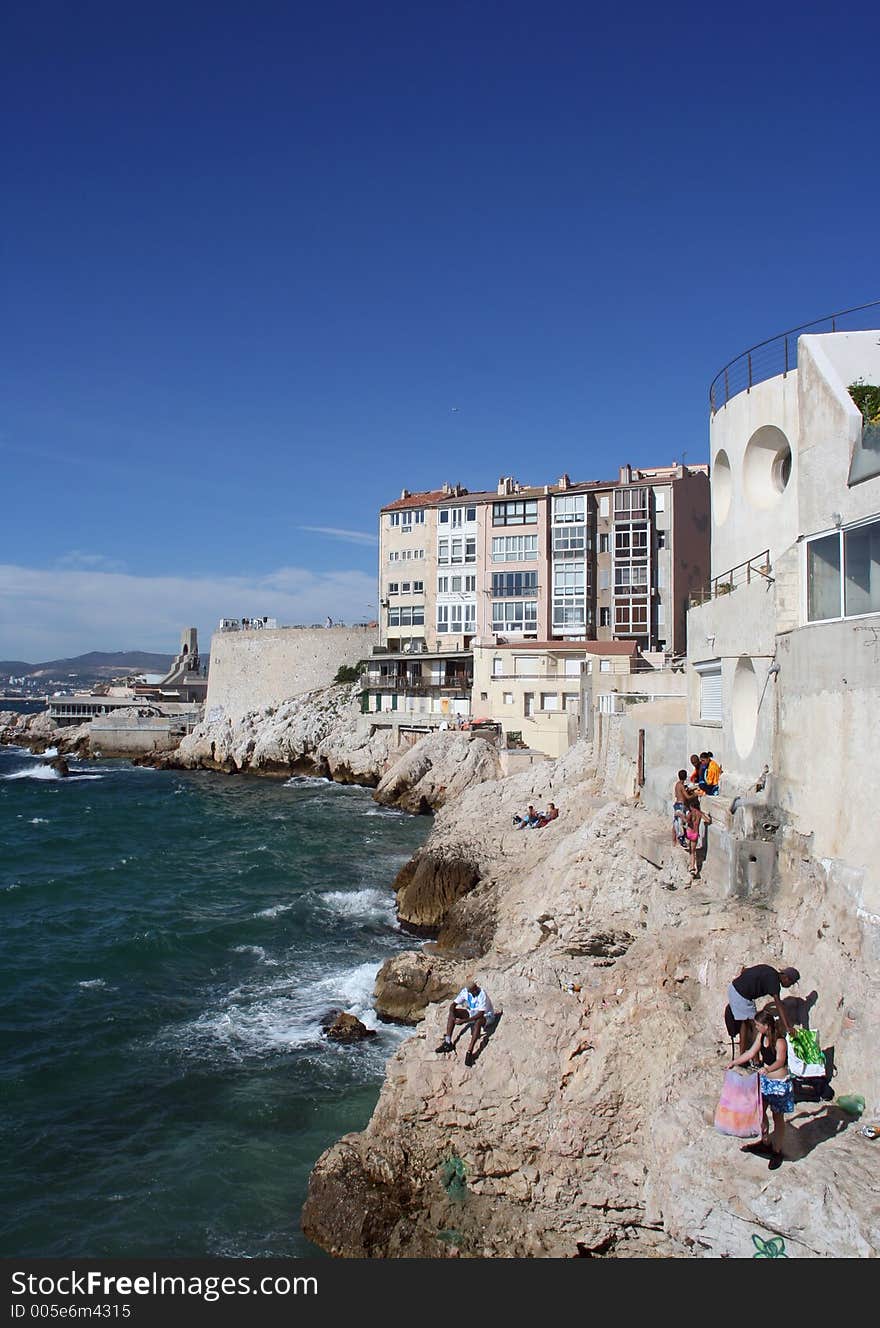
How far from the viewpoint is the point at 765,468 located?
50.2ft

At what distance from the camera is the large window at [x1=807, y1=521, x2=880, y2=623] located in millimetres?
10812

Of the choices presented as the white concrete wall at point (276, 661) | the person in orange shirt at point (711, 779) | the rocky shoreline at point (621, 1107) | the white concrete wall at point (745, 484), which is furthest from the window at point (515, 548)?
the person in orange shirt at point (711, 779)

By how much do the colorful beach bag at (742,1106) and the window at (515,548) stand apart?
159ft

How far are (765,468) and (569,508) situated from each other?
132ft

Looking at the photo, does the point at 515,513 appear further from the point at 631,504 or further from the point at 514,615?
the point at 631,504

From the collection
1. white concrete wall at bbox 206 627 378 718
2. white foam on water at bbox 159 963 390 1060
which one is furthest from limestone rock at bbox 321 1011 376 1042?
white concrete wall at bbox 206 627 378 718

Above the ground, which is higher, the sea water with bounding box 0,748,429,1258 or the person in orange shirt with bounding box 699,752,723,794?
the person in orange shirt with bounding box 699,752,723,794

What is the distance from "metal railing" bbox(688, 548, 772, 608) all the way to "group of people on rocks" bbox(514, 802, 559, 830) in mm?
9457

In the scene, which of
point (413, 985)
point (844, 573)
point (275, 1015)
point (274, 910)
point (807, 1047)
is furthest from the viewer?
point (274, 910)

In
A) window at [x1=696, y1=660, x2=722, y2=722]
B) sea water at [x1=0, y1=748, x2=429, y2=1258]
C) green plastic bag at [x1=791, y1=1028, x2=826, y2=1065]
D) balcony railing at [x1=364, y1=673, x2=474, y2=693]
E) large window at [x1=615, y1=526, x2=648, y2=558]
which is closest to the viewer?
green plastic bag at [x1=791, y1=1028, x2=826, y2=1065]

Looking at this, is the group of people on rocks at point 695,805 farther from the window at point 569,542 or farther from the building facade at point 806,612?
the window at point 569,542

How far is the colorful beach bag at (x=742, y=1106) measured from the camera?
895 centimetres

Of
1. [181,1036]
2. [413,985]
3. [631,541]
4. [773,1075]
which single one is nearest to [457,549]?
[631,541]

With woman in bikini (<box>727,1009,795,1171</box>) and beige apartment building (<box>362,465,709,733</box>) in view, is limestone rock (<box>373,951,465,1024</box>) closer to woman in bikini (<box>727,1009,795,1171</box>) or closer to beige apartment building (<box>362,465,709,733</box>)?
woman in bikini (<box>727,1009,795,1171</box>)
